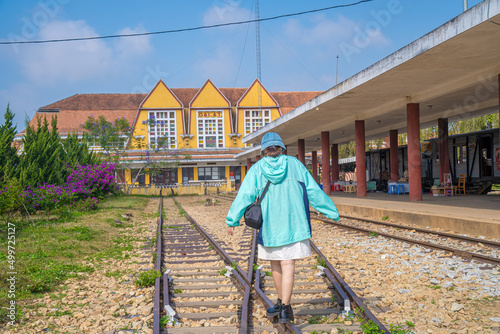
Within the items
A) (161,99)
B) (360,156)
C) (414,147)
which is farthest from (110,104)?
(414,147)

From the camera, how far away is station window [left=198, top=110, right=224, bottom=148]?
51594mm

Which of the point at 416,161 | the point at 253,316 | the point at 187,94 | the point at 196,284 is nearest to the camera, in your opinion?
the point at 253,316

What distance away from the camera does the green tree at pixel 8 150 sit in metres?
14.6

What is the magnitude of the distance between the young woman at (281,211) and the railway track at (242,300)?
0.40 m

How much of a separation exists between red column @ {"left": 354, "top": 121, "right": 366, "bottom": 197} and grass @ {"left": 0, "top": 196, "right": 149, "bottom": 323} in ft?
42.6

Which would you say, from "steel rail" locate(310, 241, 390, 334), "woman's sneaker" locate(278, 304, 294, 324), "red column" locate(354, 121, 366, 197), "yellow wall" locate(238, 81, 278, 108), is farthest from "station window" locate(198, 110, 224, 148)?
"woman's sneaker" locate(278, 304, 294, 324)

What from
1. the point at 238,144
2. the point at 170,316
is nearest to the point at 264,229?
the point at 170,316

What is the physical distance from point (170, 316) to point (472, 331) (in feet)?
10.1

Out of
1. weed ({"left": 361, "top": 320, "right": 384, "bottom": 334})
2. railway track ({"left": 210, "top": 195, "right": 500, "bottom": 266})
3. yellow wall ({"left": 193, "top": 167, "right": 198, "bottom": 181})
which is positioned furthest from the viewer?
yellow wall ({"left": 193, "top": 167, "right": 198, "bottom": 181})

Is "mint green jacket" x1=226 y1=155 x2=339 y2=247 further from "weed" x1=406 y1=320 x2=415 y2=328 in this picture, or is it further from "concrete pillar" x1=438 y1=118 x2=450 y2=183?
"concrete pillar" x1=438 y1=118 x2=450 y2=183

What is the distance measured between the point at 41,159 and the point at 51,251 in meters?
10.9

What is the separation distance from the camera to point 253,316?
4.85 m

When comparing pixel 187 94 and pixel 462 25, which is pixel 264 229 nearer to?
pixel 462 25

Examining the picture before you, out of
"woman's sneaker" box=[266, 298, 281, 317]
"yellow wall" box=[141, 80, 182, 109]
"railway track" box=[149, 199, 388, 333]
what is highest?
"yellow wall" box=[141, 80, 182, 109]
